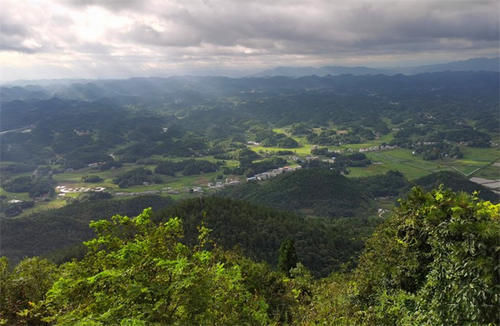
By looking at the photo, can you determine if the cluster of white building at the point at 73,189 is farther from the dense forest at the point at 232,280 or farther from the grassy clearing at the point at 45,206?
the dense forest at the point at 232,280

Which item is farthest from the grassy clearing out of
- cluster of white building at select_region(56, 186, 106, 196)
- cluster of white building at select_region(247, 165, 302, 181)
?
cluster of white building at select_region(247, 165, 302, 181)

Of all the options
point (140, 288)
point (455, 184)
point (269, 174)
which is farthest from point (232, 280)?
point (269, 174)

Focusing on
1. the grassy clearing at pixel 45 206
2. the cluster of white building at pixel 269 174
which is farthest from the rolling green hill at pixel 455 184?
the grassy clearing at pixel 45 206

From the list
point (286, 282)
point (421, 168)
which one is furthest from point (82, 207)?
point (421, 168)

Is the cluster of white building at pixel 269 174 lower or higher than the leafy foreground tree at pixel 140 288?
lower

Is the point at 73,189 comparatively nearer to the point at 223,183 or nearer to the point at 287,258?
the point at 223,183

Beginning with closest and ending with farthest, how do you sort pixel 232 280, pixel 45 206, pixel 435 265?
pixel 232 280
pixel 435 265
pixel 45 206

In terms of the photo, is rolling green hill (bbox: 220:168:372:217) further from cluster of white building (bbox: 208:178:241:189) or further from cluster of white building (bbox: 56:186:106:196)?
cluster of white building (bbox: 56:186:106:196)

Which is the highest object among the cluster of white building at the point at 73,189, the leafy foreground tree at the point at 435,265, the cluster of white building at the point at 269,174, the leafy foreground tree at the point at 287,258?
the leafy foreground tree at the point at 435,265
